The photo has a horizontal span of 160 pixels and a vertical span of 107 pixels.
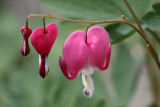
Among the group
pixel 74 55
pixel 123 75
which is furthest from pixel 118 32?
pixel 123 75

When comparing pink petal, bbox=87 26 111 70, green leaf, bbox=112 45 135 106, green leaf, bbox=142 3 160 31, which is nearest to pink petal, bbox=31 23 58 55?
pink petal, bbox=87 26 111 70

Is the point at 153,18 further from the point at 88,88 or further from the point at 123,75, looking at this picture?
the point at 123,75

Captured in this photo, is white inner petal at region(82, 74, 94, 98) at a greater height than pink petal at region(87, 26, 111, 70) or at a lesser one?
lesser

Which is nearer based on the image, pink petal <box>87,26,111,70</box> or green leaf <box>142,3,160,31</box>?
pink petal <box>87,26,111,70</box>

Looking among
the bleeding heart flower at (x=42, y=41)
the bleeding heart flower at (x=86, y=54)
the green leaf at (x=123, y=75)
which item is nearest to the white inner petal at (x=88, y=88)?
the bleeding heart flower at (x=86, y=54)

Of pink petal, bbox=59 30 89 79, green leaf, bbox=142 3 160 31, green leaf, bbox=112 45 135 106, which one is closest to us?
pink petal, bbox=59 30 89 79

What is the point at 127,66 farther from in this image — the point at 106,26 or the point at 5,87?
the point at 5,87

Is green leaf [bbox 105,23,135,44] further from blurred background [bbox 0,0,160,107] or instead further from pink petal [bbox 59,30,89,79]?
pink petal [bbox 59,30,89,79]
